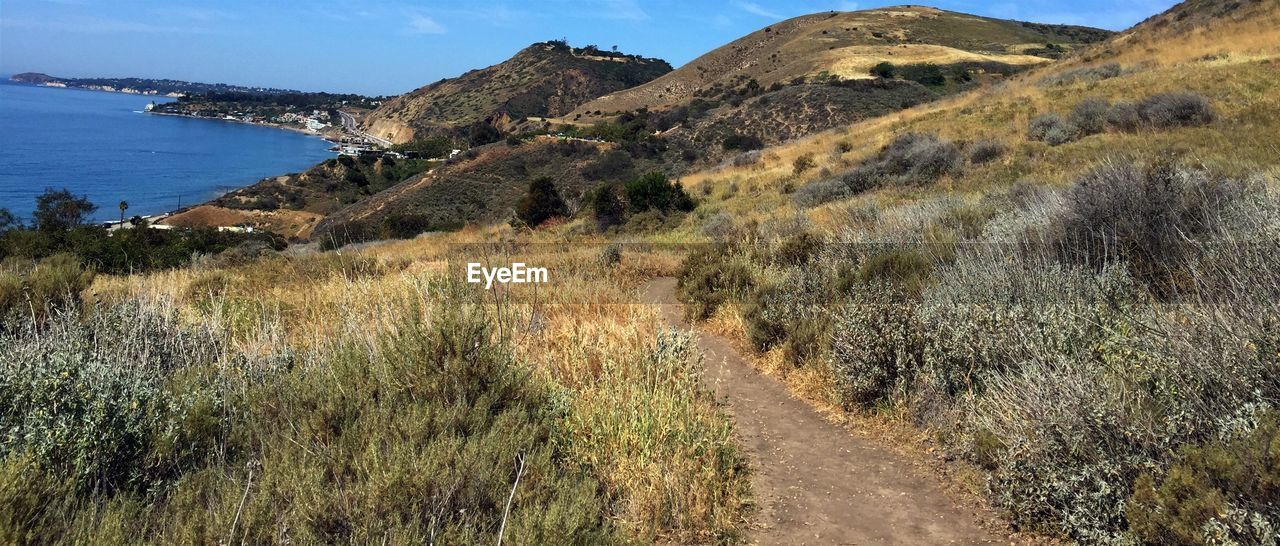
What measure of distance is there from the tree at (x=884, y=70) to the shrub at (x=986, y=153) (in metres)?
42.3

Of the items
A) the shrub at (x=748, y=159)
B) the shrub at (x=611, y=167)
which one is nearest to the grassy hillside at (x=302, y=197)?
the shrub at (x=611, y=167)

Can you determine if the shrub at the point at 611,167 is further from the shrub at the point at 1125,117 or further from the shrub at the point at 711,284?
the shrub at the point at 711,284

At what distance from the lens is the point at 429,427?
3.16 meters

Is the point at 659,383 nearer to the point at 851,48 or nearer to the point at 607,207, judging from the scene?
the point at 607,207

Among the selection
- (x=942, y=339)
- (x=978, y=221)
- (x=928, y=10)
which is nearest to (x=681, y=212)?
(x=978, y=221)

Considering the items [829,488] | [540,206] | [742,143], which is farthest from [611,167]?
[829,488]

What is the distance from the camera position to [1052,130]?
16297 millimetres

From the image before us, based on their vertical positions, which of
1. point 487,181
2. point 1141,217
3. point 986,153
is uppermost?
point 986,153

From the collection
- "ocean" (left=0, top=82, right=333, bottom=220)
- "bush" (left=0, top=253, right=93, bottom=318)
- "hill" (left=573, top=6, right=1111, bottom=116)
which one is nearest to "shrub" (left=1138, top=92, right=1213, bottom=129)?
"bush" (left=0, top=253, right=93, bottom=318)

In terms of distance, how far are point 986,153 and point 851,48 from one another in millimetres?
58196

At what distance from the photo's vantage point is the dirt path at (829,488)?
11.9 ft

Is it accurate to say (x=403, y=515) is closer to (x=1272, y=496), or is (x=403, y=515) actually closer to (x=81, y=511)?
(x=81, y=511)

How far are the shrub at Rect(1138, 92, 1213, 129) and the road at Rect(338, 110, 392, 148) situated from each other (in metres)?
104

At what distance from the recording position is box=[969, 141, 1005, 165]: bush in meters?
16.1
